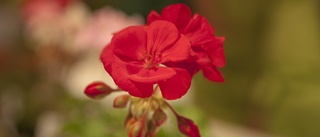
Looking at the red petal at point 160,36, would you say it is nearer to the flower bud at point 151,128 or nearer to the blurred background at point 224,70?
the flower bud at point 151,128

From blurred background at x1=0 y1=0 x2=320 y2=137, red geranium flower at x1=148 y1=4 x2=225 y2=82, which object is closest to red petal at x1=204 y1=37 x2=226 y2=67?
red geranium flower at x1=148 y1=4 x2=225 y2=82

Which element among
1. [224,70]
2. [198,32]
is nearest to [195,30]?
[198,32]

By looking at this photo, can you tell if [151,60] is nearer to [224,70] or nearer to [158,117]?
[158,117]

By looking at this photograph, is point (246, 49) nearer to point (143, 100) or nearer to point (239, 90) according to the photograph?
point (239, 90)

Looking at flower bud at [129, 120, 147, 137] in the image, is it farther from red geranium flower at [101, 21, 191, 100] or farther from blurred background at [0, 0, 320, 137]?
blurred background at [0, 0, 320, 137]

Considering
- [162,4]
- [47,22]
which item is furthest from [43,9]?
[162,4]

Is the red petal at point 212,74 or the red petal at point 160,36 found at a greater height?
the red petal at point 160,36

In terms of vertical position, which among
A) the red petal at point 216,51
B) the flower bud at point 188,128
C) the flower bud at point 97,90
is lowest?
the flower bud at point 188,128

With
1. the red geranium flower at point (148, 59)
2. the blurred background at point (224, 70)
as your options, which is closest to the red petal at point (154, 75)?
the red geranium flower at point (148, 59)
